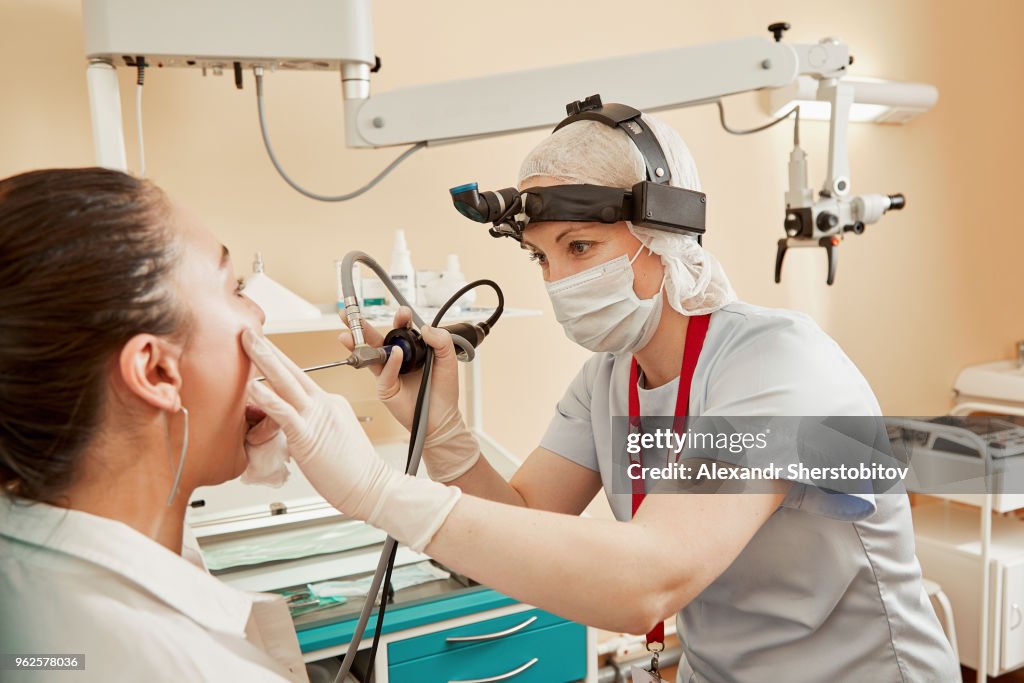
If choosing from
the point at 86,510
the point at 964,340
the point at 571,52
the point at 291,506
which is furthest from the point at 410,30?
the point at 964,340

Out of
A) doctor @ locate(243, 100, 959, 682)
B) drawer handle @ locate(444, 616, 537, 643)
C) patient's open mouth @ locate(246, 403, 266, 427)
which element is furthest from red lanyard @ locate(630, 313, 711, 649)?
patient's open mouth @ locate(246, 403, 266, 427)

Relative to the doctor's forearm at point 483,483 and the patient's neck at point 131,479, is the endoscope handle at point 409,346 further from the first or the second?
the patient's neck at point 131,479

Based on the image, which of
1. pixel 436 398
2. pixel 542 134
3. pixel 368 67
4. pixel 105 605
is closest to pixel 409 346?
pixel 436 398

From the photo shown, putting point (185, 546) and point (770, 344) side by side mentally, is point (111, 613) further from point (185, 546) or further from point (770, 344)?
point (770, 344)

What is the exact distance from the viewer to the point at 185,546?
3.26 ft

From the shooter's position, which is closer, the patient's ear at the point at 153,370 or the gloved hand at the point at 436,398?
the patient's ear at the point at 153,370

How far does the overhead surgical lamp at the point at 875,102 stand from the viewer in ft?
8.21

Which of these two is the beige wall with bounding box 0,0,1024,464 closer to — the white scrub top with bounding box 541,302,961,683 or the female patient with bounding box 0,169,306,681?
the white scrub top with bounding box 541,302,961,683

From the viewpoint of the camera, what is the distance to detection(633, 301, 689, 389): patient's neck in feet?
4.03

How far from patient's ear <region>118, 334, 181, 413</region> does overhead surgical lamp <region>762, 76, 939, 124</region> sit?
1.99 m

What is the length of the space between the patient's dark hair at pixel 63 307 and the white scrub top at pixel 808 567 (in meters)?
0.72

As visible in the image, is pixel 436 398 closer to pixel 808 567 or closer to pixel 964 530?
pixel 808 567

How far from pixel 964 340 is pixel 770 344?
105 inches

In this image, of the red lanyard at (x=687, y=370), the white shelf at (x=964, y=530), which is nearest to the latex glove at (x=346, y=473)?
the red lanyard at (x=687, y=370)
